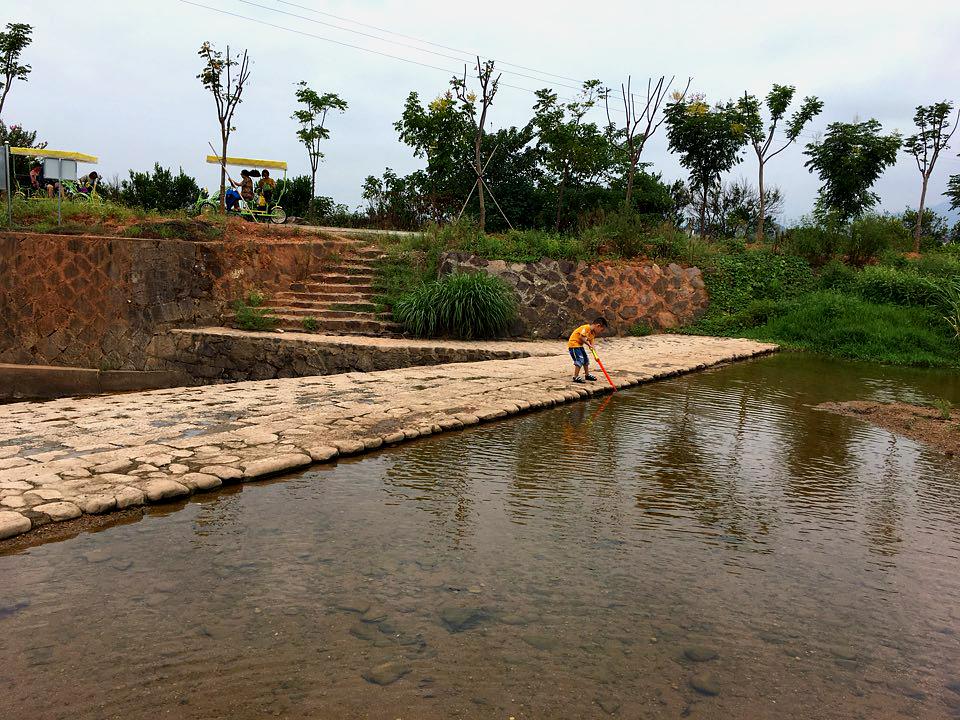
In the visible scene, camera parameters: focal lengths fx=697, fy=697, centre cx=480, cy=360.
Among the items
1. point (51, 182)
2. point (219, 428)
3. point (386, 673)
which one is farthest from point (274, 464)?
point (51, 182)

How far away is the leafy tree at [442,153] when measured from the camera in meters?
21.9

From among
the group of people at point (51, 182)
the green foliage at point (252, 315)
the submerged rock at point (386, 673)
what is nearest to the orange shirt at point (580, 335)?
the green foliage at point (252, 315)

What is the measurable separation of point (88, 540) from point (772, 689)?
330 cm

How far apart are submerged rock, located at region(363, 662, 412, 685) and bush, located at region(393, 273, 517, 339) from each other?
31.4 feet

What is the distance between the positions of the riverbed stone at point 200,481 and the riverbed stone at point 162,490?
64 millimetres

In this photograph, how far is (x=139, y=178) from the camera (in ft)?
61.5

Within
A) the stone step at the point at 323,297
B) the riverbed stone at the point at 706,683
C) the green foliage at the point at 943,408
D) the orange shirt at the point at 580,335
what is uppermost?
the stone step at the point at 323,297

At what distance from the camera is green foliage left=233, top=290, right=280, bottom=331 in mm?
11883

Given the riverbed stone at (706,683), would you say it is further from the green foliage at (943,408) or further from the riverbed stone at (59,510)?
the green foliage at (943,408)

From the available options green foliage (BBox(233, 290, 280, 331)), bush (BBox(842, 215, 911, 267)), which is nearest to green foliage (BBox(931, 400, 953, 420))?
green foliage (BBox(233, 290, 280, 331))

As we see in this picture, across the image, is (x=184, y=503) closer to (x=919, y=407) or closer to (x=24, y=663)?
(x=24, y=663)

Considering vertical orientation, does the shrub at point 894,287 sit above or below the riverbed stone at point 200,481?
above

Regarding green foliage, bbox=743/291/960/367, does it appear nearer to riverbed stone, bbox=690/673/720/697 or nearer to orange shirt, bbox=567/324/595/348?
orange shirt, bbox=567/324/595/348

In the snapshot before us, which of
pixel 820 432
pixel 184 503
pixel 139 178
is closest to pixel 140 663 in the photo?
pixel 184 503
